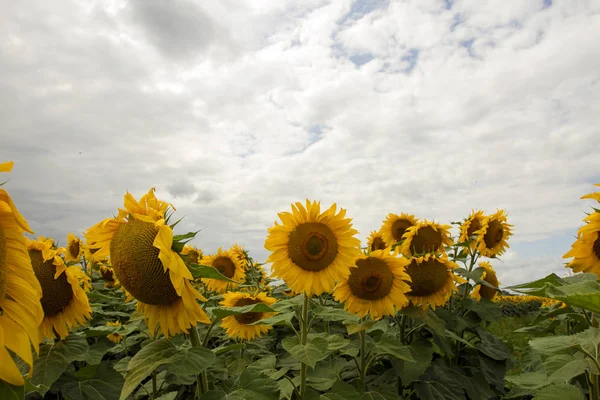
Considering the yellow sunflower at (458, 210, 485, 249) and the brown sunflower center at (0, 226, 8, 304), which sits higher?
the yellow sunflower at (458, 210, 485, 249)

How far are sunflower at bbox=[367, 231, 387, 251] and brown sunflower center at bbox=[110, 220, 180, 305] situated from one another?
4948 mm

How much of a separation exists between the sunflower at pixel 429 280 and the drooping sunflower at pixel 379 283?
210 mm

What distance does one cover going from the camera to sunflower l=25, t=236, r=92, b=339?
2.95m

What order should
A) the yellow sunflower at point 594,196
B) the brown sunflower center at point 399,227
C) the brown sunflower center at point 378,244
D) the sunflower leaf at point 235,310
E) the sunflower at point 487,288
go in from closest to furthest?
1. the sunflower leaf at point 235,310
2. the yellow sunflower at point 594,196
3. the sunflower at point 487,288
4. the brown sunflower center at point 399,227
5. the brown sunflower center at point 378,244

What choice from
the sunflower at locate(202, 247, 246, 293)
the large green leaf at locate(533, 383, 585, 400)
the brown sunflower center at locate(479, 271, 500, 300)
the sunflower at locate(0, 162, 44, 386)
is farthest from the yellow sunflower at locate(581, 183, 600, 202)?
the sunflower at locate(202, 247, 246, 293)

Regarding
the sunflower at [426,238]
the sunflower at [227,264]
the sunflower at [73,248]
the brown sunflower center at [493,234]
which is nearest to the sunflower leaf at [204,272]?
the sunflower at [426,238]

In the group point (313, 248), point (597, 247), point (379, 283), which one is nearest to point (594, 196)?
point (597, 247)

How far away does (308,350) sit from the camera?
8.88 feet

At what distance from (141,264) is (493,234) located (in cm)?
560

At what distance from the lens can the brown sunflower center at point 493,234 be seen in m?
6.31

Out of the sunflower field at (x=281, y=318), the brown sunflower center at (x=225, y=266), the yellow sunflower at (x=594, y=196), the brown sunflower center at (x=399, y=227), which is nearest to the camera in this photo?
the sunflower field at (x=281, y=318)

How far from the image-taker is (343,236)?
139 inches

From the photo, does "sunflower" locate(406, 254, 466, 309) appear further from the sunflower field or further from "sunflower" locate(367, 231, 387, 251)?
"sunflower" locate(367, 231, 387, 251)

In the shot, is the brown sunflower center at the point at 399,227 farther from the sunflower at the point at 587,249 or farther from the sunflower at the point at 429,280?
the sunflower at the point at 587,249
